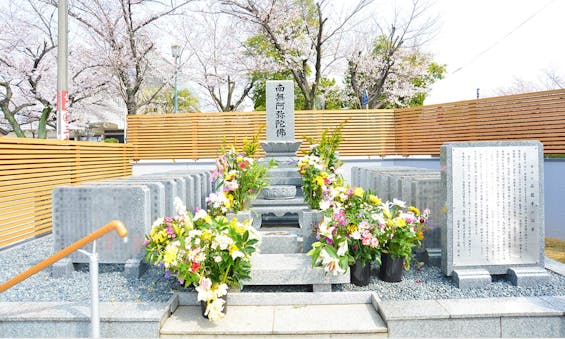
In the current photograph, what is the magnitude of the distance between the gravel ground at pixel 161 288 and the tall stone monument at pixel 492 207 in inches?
7.0

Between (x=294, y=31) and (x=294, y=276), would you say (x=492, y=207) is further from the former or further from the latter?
(x=294, y=31)

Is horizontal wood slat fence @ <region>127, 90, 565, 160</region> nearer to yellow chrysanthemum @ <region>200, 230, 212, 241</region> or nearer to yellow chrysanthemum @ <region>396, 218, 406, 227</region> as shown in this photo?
yellow chrysanthemum @ <region>396, 218, 406, 227</region>

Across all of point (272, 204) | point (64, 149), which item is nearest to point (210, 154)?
point (64, 149)

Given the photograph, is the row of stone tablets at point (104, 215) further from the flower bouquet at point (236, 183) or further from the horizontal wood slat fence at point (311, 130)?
the horizontal wood slat fence at point (311, 130)

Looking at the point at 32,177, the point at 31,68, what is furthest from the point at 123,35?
the point at 32,177

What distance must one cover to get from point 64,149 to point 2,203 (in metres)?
2.03

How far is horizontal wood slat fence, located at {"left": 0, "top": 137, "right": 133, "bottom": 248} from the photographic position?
5.55 meters

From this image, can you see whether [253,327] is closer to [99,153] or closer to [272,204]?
[272,204]

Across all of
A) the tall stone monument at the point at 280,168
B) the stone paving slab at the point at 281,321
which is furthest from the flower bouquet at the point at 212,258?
the tall stone monument at the point at 280,168

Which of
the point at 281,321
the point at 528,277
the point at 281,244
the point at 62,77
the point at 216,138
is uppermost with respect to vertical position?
the point at 62,77

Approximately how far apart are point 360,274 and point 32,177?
5362mm

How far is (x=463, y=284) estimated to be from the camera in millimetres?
3809

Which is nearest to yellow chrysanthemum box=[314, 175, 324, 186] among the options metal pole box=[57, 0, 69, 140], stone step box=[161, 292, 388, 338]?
stone step box=[161, 292, 388, 338]

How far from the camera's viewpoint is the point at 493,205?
12.9 ft
